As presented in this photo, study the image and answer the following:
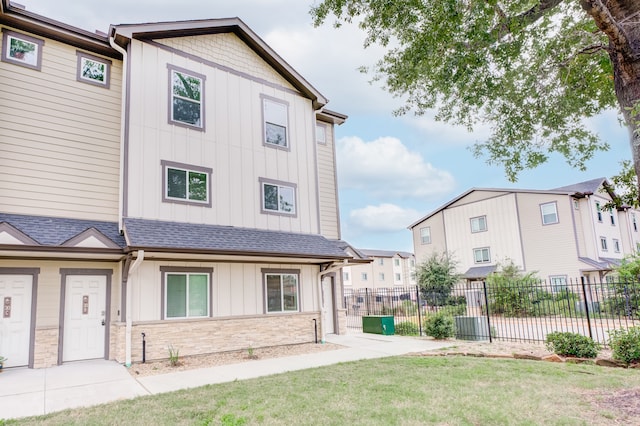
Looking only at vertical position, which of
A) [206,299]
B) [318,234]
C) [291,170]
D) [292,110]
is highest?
[292,110]

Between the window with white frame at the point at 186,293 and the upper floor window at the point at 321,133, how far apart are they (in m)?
7.53

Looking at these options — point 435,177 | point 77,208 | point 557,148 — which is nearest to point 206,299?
point 77,208

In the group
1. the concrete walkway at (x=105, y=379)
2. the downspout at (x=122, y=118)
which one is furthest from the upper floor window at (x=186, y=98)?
the concrete walkway at (x=105, y=379)

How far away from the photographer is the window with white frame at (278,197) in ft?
44.8

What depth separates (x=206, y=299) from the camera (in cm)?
1166

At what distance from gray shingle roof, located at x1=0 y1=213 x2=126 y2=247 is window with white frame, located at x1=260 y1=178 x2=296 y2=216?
15.0 feet

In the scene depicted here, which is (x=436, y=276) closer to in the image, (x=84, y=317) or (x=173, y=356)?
(x=173, y=356)

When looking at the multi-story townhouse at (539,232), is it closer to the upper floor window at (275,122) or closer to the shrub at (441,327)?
the shrub at (441,327)

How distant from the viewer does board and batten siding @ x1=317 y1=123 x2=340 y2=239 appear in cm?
1621

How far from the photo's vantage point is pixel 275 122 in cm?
1454

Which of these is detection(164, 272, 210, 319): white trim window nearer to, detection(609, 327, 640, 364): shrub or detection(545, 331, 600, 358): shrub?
detection(545, 331, 600, 358): shrub

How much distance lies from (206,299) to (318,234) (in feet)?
15.2

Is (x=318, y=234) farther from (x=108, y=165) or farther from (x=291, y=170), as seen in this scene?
(x=108, y=165)

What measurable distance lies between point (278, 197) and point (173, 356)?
19.3 ft
